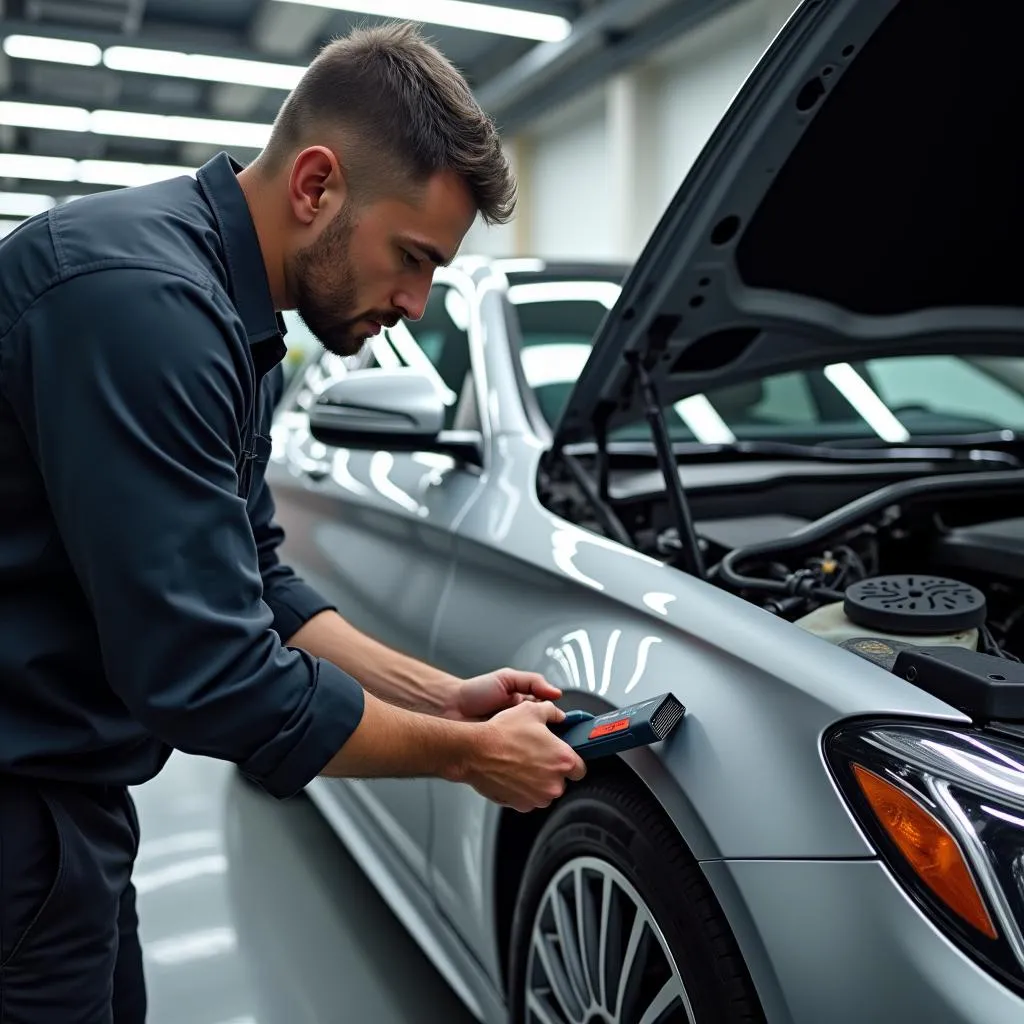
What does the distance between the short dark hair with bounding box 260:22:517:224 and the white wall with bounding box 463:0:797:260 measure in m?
4.52

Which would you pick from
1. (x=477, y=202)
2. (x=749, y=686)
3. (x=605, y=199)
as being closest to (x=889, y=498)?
(x=749, y=686)

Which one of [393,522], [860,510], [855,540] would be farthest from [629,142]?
[860,510]

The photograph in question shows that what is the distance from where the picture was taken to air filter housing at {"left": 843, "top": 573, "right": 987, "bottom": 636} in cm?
115

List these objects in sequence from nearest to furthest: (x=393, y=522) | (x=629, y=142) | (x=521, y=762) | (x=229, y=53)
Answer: (x=521, y=762) < (x=393, y=522) < (x=229, y=53) < (x=629, y=142)

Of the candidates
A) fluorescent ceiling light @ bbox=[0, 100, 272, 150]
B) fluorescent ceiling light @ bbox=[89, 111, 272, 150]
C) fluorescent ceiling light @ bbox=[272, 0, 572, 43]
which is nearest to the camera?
fluorescent ceiling light @ bbox=[272, 0, 572, 43]

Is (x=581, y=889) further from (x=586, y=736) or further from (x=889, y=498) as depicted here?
(x=889, y=498)

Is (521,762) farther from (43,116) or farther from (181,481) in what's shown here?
(43,116)

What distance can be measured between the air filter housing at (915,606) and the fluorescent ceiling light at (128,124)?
962 cm

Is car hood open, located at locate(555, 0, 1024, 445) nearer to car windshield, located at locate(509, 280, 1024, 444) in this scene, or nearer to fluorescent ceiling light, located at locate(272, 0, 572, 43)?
car windshield, located at locate(509, 280, 1024, 444)

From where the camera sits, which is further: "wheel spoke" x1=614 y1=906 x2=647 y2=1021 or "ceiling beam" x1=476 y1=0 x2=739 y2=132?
"ceiling beam" x1=476 y1=0 x2=739 y2=132

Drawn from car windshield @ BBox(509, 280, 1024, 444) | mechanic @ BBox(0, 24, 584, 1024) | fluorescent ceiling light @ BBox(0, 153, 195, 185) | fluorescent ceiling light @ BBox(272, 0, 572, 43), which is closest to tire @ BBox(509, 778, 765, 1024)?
mechanic @ BBox(0, 24, 584, 1024)

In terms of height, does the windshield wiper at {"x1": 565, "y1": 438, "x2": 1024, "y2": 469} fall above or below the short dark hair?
below

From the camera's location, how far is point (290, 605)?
1.39 meters

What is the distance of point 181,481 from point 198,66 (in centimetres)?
835
